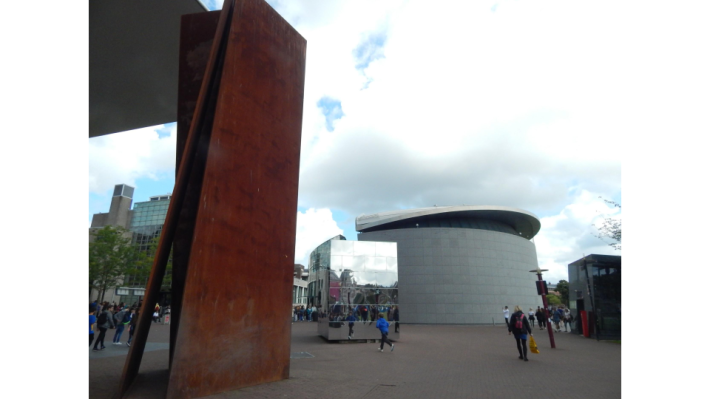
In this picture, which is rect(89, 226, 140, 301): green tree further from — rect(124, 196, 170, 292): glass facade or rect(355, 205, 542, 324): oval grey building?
rect(124, 196, 170, 292): glass facade

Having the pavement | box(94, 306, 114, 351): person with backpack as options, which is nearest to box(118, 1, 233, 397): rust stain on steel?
the pavement

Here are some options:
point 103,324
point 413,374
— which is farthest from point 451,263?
point 103,324

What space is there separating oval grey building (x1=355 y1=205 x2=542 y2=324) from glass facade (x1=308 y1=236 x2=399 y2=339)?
17590 millimetres

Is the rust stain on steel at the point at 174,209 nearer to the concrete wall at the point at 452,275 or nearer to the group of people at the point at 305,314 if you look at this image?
the concrete wall at the point at 452,275

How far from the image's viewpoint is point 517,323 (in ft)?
38.6

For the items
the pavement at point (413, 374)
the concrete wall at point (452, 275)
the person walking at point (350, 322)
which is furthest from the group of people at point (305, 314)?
the pavement at point (413, 374)

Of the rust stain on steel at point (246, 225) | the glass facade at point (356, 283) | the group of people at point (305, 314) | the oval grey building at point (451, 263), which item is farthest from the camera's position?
the group of people at point (305, 314)

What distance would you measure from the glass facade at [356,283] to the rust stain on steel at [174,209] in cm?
991

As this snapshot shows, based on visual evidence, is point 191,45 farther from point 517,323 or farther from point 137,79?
point 517,323

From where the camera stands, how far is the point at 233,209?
739 centimetres

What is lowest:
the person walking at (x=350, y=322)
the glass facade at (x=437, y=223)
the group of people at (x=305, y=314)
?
the group of people at (x=305, y=314)

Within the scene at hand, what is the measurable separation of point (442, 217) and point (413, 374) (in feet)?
99.8

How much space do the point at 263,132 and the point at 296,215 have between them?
179cm

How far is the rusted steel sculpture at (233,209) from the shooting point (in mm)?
6703
